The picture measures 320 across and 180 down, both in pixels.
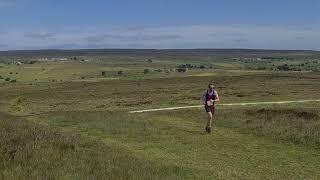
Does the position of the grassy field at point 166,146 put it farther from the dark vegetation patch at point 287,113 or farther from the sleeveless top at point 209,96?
the sleeveless top at point 209,96

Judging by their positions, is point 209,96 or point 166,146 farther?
point 209,96

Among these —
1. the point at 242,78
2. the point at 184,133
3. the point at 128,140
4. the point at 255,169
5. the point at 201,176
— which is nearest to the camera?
the point at 201,176

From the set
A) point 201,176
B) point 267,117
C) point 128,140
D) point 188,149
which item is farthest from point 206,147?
point 267,117

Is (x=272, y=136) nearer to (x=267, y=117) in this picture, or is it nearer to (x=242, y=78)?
(x=267, y=117)

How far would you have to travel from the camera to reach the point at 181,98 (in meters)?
45.0

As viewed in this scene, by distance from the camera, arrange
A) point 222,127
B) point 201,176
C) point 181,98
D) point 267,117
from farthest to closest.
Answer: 1. point 181,98
2. point 267,117
3. point 222,127
4. point 201,176

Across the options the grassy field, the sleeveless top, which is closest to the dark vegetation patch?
the grassy field

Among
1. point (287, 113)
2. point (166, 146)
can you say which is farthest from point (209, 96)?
point (287, 113)

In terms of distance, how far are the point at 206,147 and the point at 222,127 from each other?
5617 mm

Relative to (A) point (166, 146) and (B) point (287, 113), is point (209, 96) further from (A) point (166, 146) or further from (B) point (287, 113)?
(B) point (287, 113)

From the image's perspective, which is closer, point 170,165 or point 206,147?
point 170,165

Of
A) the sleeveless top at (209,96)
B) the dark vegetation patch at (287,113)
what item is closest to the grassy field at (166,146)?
the dark vegetation patch at (287,113)

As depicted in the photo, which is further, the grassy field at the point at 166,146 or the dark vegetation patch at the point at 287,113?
→ the dark vegetation patch at the point at 287,113

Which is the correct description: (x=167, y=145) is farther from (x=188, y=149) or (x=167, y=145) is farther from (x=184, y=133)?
(x=184, y=133)
